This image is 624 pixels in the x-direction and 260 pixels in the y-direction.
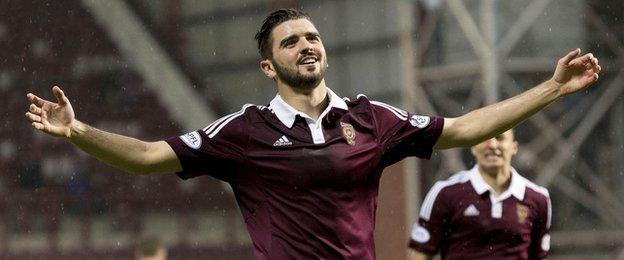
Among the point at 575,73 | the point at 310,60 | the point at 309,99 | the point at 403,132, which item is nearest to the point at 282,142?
the point at 309,99

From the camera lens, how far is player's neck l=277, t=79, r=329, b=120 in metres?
5.12

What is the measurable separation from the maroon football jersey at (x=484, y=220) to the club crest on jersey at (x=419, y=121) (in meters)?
2.81

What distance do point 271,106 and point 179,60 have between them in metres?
15.8

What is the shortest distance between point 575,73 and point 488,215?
2991mm

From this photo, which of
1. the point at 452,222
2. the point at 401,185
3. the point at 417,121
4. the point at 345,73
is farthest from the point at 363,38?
the point at 417,121

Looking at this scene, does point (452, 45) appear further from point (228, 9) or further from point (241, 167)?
point (241, 167)

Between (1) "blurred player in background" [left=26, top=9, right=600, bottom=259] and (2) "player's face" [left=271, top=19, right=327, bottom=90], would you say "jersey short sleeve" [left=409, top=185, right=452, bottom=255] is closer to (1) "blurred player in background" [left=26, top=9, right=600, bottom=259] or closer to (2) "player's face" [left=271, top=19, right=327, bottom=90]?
(1) "blurred player in background" [left=26, top=9, right=600, bottom=259]

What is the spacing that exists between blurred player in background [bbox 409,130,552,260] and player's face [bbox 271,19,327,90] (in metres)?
3.12

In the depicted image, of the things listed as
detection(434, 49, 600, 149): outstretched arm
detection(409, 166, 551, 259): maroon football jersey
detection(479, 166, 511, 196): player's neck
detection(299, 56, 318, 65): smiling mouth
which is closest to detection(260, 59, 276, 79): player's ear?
detection(299, 56, 318, 65): smiling mouth

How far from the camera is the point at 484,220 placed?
797 cm

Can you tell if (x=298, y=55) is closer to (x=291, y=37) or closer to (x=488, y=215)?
(x=291, y=37)

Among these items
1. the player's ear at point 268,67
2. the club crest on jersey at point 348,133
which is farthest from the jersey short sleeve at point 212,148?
the club crest on jersey at point 348,133

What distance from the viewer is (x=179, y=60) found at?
20797 mm

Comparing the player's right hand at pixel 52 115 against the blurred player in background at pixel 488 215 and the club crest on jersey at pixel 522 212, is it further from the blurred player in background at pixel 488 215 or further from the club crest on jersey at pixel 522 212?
the club crest on jersey at pixel 522 212
